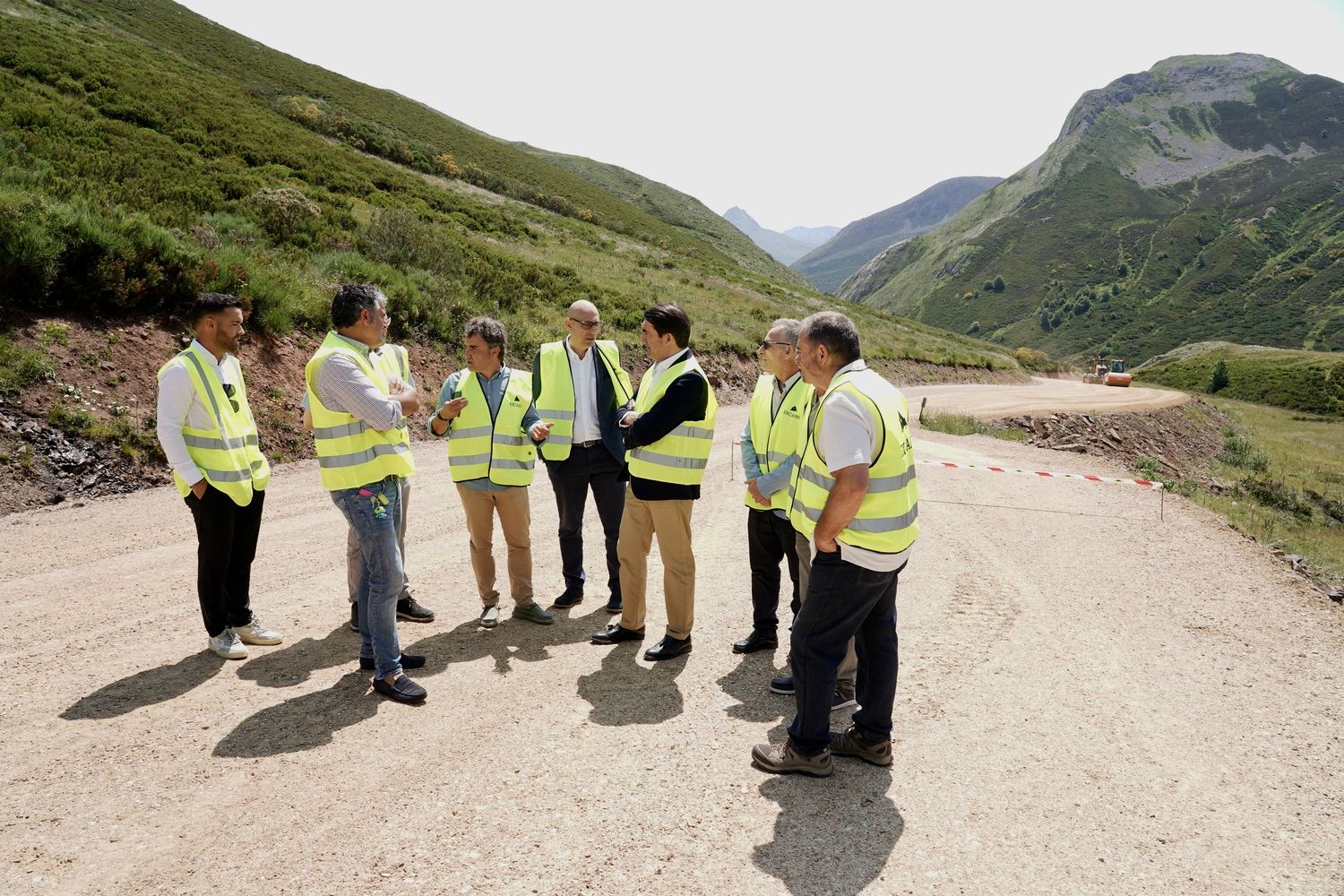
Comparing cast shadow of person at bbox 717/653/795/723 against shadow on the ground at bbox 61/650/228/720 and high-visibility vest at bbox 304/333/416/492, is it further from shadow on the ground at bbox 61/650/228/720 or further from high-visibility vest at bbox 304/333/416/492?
shadow on the ground at bbox 61/650/228/720

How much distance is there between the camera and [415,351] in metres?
14.8

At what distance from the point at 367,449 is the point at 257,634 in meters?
1.90

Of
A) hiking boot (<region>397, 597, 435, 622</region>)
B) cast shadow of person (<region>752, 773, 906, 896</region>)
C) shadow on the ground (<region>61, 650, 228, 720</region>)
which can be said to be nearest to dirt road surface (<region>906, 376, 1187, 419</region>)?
hiking boot (<region>397, 597, 435, 622</region>)

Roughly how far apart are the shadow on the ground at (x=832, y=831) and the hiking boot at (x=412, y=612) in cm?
306

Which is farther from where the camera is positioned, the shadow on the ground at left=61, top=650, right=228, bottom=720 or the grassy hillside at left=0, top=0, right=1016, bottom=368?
the grassy hillside at left=0, top=0, right=1016, bottom=368

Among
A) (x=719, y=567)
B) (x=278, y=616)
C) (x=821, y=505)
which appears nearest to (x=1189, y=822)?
(x=821, y=505)

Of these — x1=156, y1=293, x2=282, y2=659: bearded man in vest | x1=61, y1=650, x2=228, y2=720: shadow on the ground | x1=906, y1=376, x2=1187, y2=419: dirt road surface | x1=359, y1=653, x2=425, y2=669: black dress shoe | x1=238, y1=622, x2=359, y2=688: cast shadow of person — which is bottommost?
x1=238, y1=622, x2=359, y2=688: cast shadow of person

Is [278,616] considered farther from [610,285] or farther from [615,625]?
[610,285]

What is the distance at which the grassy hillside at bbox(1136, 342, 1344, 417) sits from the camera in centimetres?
4812

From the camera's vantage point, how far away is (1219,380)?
55.0m

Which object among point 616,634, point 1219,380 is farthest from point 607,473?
point 1219,380

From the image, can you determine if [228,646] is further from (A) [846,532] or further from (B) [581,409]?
(A) [846,532]

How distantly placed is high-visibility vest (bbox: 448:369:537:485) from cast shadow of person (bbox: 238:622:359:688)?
1.37 m

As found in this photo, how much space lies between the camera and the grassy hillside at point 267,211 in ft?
35.9
